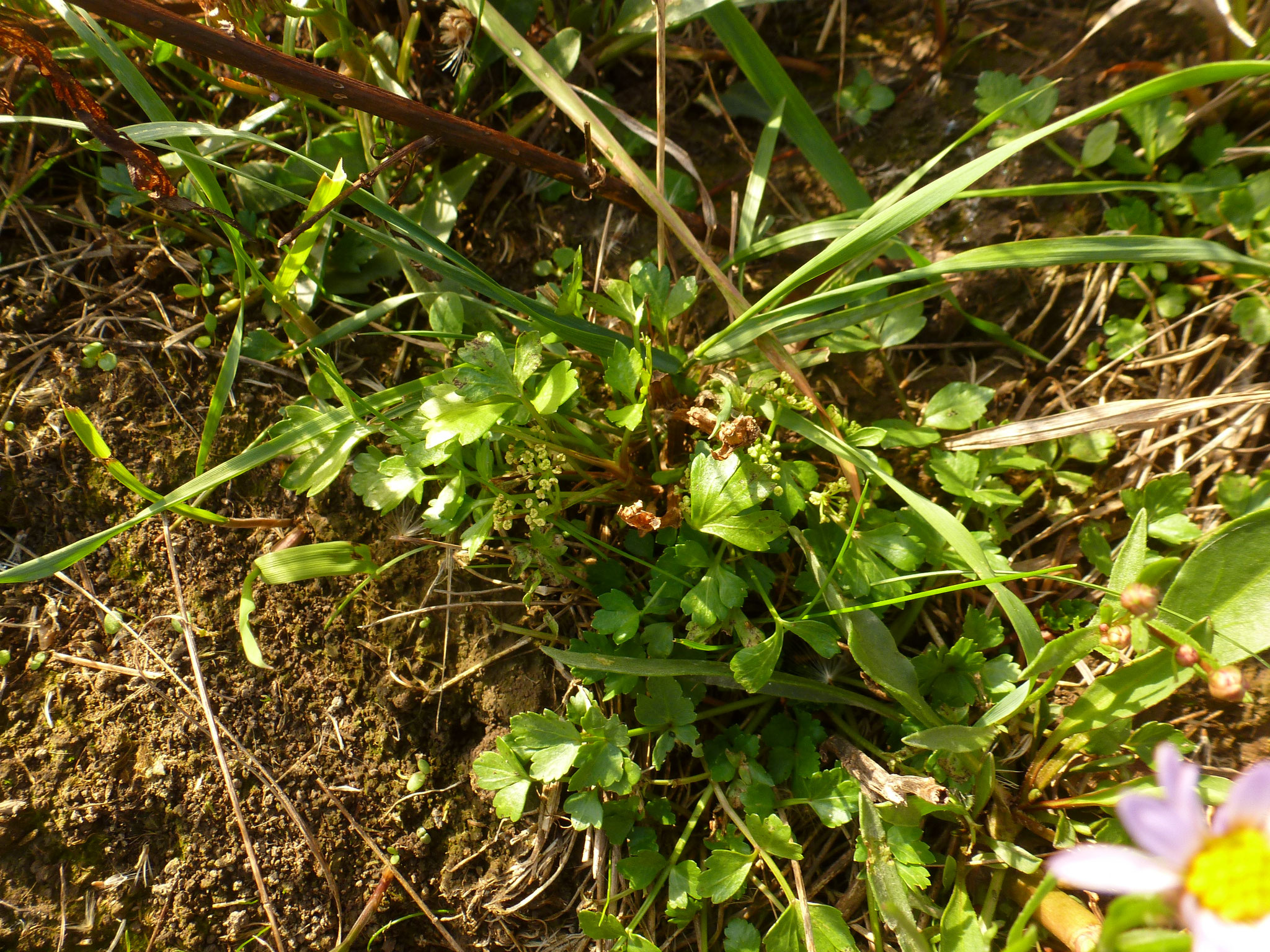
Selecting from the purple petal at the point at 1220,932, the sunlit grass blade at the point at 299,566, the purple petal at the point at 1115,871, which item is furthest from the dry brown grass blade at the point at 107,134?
the purple petal at the point at 1220,932

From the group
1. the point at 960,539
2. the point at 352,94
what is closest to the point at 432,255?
the point at 352,94

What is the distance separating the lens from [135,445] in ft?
5.85

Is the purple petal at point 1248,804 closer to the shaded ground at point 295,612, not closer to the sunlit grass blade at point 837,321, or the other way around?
the shaded ground at point 295,612

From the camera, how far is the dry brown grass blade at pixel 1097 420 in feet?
5.03

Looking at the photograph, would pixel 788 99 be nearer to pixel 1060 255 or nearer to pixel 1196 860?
pixel 1060 255

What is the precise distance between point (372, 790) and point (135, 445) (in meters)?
0.99

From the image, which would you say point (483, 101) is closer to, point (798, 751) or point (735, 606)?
point (735, 606)

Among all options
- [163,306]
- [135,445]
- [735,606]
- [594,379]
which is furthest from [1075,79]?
[135,445]

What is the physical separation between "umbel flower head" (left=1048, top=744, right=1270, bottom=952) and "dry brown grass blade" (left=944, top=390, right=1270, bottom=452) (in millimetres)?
936

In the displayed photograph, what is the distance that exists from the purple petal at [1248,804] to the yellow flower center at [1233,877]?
0.04ft

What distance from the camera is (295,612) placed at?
1.72 m

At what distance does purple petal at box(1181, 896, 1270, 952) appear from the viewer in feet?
2.42

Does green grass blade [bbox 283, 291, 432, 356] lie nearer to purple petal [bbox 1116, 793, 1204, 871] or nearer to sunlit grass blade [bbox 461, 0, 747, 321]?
sunlit grass blade [bbox 461, 0, 747, 321]

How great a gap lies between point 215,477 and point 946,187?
5.06 ft
